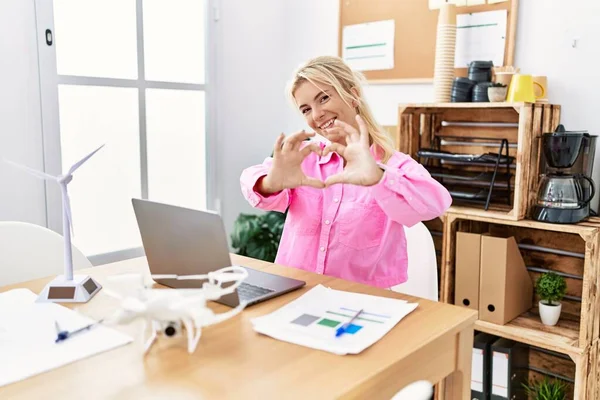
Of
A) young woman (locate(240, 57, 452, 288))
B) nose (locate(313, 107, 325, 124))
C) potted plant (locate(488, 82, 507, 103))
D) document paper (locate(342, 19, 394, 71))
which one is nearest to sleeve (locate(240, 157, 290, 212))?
young woman (locate(240, 57, 452, 288))

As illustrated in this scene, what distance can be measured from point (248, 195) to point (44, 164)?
1157 mm

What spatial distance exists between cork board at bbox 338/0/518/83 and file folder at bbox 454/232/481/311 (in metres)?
0.73

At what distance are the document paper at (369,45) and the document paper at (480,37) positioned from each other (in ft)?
1.15

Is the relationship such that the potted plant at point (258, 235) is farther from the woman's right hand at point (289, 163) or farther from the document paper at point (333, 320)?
the document paper at point (333, 320)

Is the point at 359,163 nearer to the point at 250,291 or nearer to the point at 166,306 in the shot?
the point at 250,291

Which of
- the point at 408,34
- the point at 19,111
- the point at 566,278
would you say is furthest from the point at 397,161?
the point at 19,111

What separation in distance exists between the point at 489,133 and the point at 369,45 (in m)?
0.75

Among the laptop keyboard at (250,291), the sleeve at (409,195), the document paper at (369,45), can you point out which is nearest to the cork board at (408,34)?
the document paper at (369,45)

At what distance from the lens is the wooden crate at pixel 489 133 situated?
80.0 inches

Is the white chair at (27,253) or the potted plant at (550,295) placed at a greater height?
the white chair at (27,253)

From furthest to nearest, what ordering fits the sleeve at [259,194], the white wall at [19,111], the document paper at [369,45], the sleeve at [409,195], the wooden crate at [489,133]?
the document paper at [369,45], the white wall at [19,111], the wooden crate at [489,133], the sleeve at [259,194], the sleeve at [409,195]

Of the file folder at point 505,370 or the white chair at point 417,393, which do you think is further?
the file folder at point 505,370

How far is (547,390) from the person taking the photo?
2139 mm

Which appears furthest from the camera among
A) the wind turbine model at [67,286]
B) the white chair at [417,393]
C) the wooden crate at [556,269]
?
the wooden crate at [556,269]
